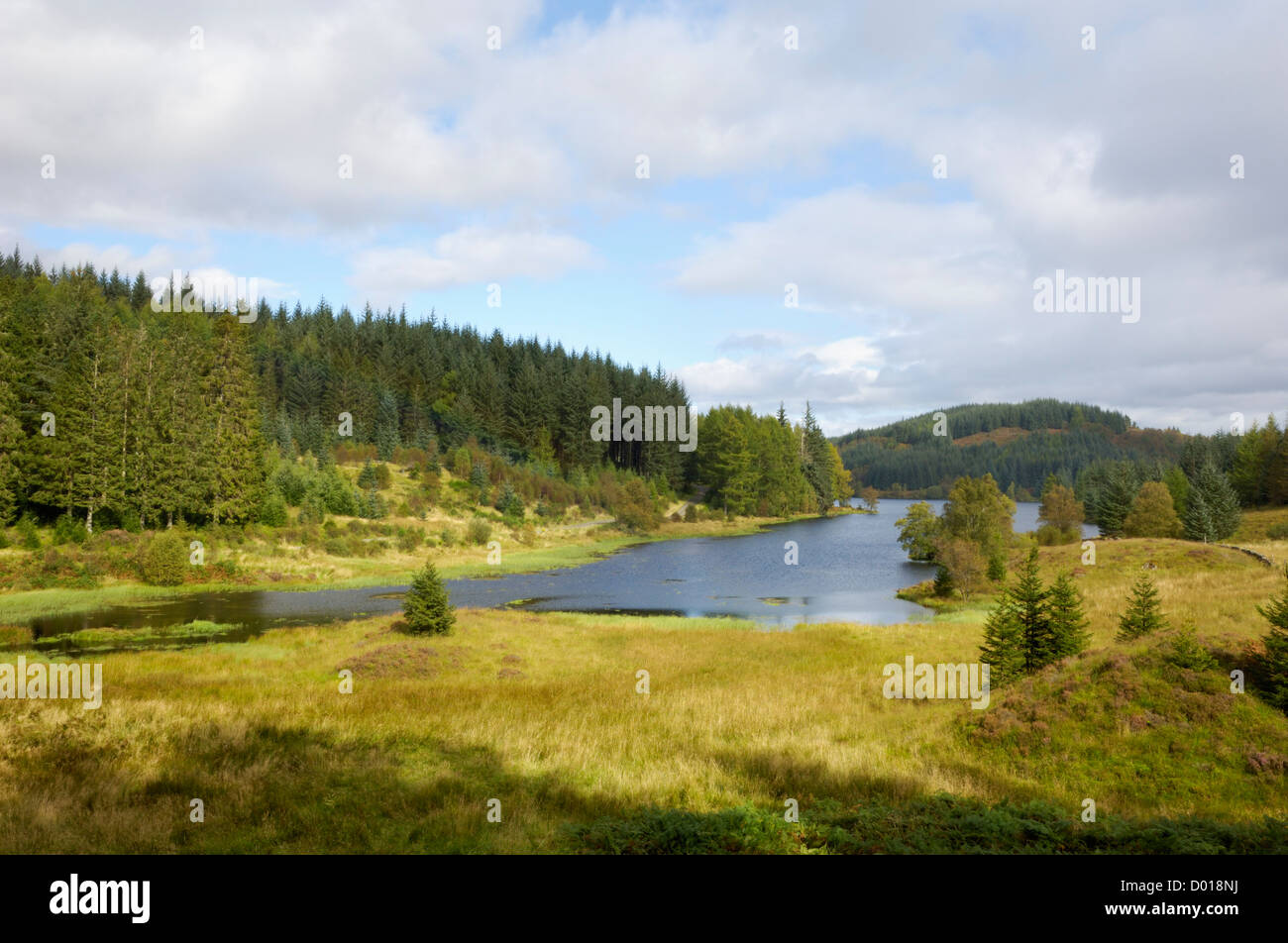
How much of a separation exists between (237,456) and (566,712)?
58804 mm

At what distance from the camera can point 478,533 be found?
2972 inches

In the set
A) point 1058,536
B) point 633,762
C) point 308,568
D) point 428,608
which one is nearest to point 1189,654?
point 633,762

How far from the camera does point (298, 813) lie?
29.9 feet

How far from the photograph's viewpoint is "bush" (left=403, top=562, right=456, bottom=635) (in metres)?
30.0

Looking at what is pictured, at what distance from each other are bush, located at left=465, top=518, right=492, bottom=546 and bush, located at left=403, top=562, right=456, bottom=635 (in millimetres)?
44409

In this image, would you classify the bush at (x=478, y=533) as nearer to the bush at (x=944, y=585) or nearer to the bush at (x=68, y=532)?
the bush at (x=68, y=532)

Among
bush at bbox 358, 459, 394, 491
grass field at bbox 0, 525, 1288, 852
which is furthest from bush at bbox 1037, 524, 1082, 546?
bush at bbox 358, 459, 394, 491

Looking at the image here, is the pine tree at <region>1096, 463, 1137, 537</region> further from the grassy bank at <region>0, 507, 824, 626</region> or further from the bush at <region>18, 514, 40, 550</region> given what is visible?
the bush at <region>18, 514, 40, 550</region>

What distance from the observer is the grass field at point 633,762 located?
329 inches

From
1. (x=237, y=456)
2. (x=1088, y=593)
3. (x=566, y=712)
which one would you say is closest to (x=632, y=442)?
(x=237, y=456)

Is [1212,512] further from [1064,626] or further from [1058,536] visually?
[1064,626]

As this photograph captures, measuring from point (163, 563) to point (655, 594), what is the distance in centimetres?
3737
